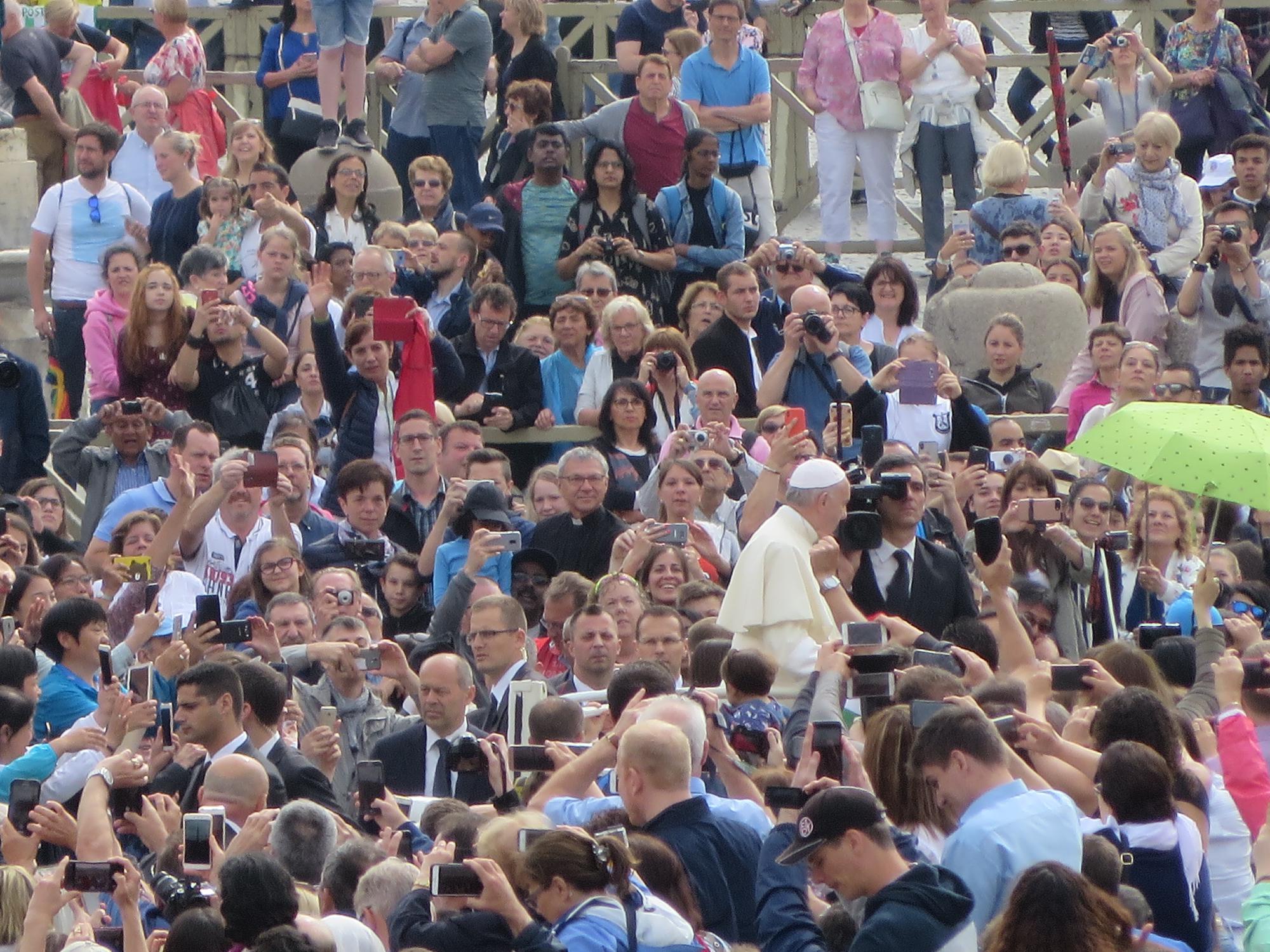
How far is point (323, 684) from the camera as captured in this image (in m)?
9.57

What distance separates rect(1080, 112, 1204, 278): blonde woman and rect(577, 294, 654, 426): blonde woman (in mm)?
3939

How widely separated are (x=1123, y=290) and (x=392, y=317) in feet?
13.7

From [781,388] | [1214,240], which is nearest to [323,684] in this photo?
[781,388]

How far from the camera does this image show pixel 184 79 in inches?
647

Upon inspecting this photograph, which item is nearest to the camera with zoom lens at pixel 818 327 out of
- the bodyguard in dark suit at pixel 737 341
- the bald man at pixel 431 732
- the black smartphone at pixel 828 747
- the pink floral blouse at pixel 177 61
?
the bodyguard in dark suit at pixel 737 341

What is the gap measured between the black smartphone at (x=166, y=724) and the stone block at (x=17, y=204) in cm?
789

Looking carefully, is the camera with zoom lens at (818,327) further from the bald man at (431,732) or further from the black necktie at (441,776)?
the black necktie at (441,776)

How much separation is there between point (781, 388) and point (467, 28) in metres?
4.57

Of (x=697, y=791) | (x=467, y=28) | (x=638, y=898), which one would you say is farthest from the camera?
(x=467, y=28)

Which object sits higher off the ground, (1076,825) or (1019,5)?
(1019,5)

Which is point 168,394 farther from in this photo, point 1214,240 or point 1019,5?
point 1019,5

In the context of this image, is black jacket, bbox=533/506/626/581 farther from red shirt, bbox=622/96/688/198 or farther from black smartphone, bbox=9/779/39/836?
red shirt, bbox=622/96/688/198

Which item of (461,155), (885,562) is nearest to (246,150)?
(461,155)

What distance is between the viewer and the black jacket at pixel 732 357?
1292 centimetres
